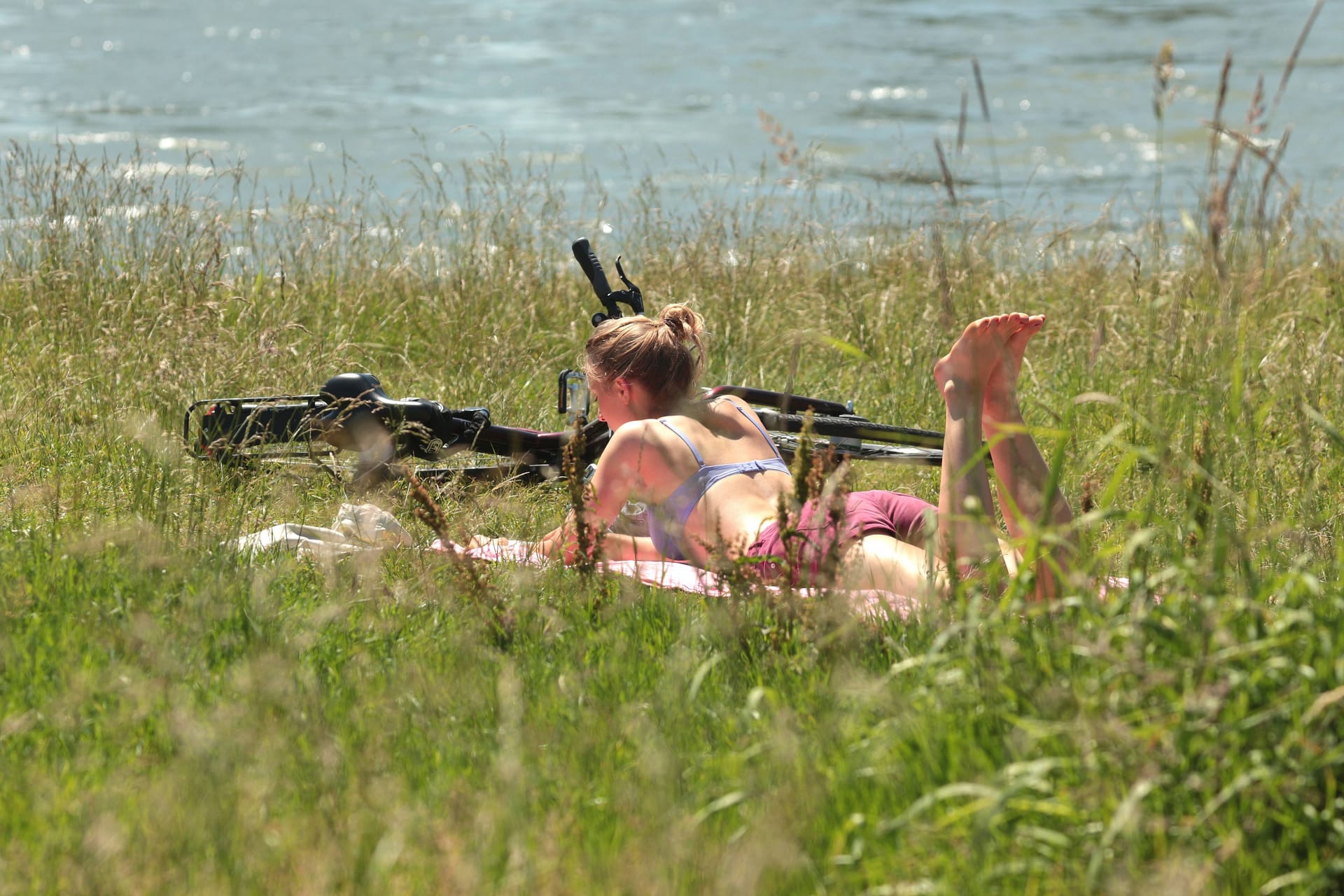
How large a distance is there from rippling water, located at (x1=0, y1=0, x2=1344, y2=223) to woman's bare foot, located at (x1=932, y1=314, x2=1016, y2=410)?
31.6 ft

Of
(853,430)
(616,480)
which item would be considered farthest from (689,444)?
(853,430)

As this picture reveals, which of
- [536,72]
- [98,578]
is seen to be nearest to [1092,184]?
[536,72]

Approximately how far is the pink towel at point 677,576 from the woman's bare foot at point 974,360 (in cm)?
66

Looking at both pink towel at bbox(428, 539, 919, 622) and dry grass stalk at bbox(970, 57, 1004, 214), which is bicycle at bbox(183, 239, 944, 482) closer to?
pink towel at bbox(428, 539, 919, 622)

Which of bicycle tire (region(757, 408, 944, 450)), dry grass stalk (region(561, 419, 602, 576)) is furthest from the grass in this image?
bicycle tire (region(757, 408, 944, 450))

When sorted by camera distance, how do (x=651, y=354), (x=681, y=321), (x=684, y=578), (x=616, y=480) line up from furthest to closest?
(x=681, y=321) → (x=651, y=354) → (x=616, y=480) → (x=684, y=578)

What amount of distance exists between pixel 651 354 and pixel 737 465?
1.58 feet

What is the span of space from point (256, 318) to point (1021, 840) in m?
5.20

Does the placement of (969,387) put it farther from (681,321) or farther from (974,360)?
(681,321)

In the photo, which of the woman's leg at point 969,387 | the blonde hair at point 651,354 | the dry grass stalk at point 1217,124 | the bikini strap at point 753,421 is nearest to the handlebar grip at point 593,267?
the blonde hair at point 651,354

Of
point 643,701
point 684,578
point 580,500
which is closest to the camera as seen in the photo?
point 643,701

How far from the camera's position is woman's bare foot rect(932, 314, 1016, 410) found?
150 inches

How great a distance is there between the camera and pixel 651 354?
436 centimetres

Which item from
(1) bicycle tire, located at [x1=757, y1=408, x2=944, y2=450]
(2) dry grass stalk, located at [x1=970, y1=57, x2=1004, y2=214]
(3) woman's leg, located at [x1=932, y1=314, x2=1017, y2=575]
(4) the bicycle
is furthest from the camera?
(1) bicycle tire, located at [x1=757, y1=408, x2=944, y2=450]
